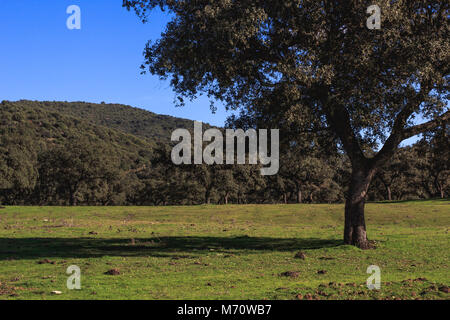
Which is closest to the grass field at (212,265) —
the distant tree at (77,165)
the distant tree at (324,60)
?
the distant tree at (324,60)

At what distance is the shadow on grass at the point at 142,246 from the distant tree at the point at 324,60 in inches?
156

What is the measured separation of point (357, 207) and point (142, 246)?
1070cm

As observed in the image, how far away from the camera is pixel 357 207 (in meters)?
20.7

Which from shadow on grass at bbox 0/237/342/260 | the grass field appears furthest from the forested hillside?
the grass field

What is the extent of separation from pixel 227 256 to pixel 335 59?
9462 mm

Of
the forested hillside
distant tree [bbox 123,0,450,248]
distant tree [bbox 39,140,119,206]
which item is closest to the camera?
distant tree [bbox 123,0,450,248]

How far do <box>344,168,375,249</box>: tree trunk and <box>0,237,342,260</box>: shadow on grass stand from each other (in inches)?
39.9

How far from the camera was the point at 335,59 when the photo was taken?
17938 mm

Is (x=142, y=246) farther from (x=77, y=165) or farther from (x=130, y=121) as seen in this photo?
(x=130, y=121)

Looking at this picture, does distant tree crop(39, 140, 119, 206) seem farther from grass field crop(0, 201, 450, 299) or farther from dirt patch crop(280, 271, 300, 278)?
dirt patch crop(280, 271, 300, 278)

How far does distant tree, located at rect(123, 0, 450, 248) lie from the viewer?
55.5 feet

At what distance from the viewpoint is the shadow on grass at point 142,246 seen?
18.6 m

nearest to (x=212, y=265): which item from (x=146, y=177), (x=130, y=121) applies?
(x=146, y=177)

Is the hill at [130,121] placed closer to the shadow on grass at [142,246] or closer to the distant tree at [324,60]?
the shadow on grass at [142,246]
